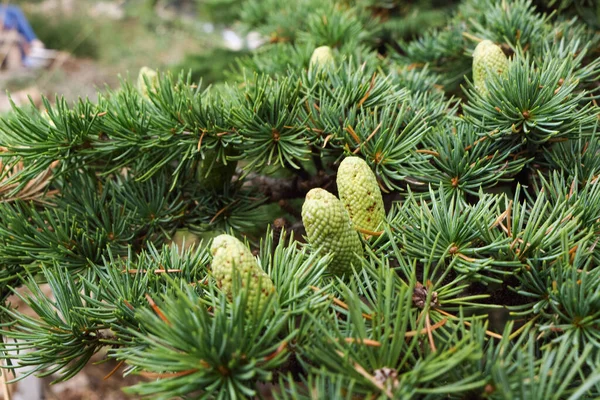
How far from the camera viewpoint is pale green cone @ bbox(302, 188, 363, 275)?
40 centimetres

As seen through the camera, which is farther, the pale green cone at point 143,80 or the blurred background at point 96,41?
the blurred background at point 96,41

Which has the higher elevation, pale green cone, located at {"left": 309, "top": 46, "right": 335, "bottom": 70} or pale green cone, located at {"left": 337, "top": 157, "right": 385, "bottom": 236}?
pale green cone, located at {"left": 309, "top": 46, "right": 335, "bottom": 70}

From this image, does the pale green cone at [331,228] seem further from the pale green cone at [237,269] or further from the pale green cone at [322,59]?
the pale green cone at [322,59]

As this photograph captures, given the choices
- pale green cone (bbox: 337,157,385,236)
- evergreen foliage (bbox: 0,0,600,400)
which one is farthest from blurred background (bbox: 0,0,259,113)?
pale green cone (bbox: 337,157,385,236)

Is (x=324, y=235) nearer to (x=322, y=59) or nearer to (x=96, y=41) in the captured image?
(x=322, y=59)

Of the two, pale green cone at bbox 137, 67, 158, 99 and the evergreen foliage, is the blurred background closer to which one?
pale green cone at bbox 137, 67, 158, 99

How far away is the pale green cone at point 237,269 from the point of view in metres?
0.36

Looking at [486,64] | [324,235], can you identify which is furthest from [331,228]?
[486,64]

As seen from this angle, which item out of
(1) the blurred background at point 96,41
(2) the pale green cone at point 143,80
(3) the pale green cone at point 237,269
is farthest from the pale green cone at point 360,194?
(1) the blurred background at point 96,41

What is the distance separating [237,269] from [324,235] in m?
0.09

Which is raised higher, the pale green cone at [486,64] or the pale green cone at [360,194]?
the pale green cone at [486,64]

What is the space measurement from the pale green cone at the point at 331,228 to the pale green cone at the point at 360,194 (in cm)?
4

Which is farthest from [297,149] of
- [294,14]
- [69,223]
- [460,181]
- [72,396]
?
[72,396]

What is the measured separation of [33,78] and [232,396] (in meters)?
4.24
